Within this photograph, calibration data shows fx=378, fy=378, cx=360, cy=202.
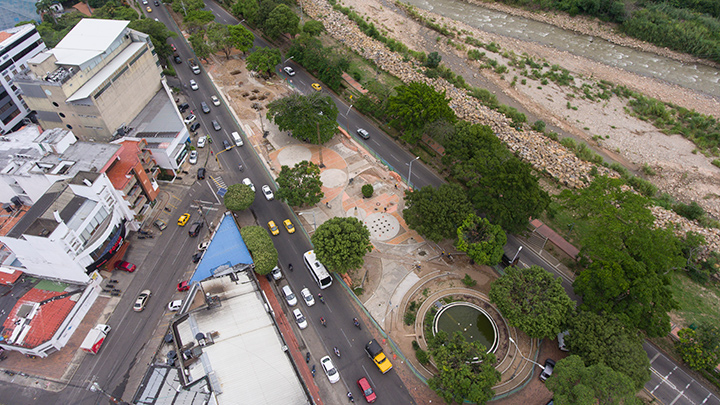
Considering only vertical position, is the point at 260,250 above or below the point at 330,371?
above

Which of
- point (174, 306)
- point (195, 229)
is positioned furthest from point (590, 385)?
point (195, 229)

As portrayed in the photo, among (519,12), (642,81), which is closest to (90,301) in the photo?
(642,81)

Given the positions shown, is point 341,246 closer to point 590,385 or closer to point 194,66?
point 590,385

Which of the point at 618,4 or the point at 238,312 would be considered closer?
the point at 238,312

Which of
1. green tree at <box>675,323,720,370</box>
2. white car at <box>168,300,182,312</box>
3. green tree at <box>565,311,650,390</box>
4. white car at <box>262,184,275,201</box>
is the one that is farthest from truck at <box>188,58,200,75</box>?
green tree at <box>675,323,720,370</box>

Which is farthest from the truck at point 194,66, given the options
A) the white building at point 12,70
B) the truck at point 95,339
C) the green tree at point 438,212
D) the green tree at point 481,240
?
the green tree at point 481,240

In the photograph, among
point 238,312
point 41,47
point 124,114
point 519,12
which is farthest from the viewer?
point 519,12

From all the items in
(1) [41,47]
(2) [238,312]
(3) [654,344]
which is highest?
A: (1) [41,47]

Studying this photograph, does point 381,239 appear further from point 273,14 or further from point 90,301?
point 273,14
